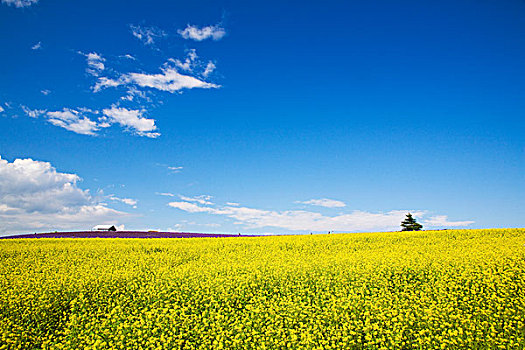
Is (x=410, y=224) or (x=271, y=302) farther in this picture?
(x=410, y=224)

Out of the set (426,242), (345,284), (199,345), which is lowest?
(199,345)

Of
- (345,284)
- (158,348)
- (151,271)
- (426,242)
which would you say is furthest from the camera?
(426,242)

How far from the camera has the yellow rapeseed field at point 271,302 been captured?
29.8 feet

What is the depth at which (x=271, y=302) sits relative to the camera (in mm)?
11141

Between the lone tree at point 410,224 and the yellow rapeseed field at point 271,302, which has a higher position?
the lone tree at point 410,224

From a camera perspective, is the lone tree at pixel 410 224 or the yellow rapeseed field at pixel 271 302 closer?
the yellow rapeseed field at pixel 271 302

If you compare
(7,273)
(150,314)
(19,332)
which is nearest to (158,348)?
(150,314)

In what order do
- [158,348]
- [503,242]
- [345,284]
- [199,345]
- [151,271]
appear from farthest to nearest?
[503,242] < [151,271] < [345,284] < [199,345] < [158,348]

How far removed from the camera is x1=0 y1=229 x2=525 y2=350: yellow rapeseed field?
9.07 meters

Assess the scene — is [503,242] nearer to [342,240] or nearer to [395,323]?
[342,240]

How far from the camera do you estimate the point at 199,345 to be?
916 cm

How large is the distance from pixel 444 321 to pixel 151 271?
11.0 metres

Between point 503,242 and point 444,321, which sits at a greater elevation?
point 503,242

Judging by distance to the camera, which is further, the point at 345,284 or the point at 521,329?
the point at 345,284
